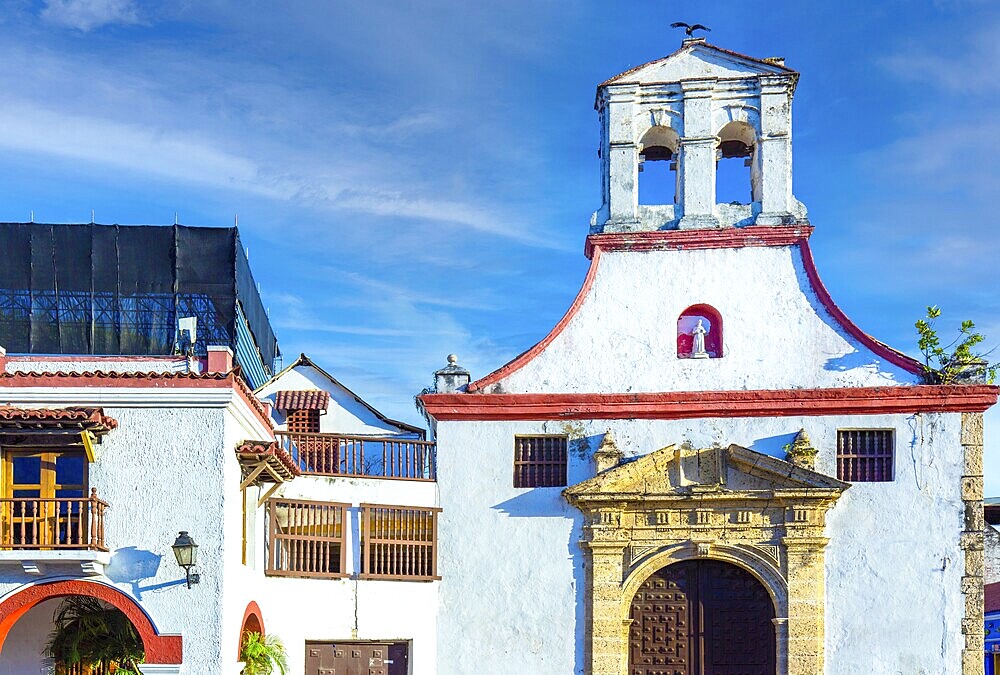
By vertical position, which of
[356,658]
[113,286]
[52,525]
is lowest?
[356,658]

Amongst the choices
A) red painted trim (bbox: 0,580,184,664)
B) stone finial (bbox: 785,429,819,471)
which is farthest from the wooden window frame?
red painted trim (bbox: 0,580,184,664)

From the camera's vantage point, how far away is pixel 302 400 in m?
24.0

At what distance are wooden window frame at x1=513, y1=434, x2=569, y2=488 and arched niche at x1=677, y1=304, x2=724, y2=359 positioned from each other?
2.54 m

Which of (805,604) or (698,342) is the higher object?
(698,342)

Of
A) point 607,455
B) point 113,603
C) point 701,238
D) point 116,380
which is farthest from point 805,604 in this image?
point 116,380

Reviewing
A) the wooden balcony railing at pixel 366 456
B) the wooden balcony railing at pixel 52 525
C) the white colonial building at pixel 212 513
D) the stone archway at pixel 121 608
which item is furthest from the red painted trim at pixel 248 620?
the wooden balcony railing at pixel 366 456

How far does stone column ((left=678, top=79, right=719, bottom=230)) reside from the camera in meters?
21.7

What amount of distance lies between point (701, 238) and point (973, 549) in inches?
258

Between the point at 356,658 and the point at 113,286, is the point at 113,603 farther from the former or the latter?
the point at 113,286

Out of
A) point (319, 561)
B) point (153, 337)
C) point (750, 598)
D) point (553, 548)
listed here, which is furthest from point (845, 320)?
point (153, 337)

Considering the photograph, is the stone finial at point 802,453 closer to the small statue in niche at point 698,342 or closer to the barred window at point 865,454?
the barred window at point 865,454

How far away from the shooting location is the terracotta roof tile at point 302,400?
23844mm

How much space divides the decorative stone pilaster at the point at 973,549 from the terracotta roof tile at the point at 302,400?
11.2 m

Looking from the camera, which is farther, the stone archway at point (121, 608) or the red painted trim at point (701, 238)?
Result: the red painted trim at point (701, 238)
